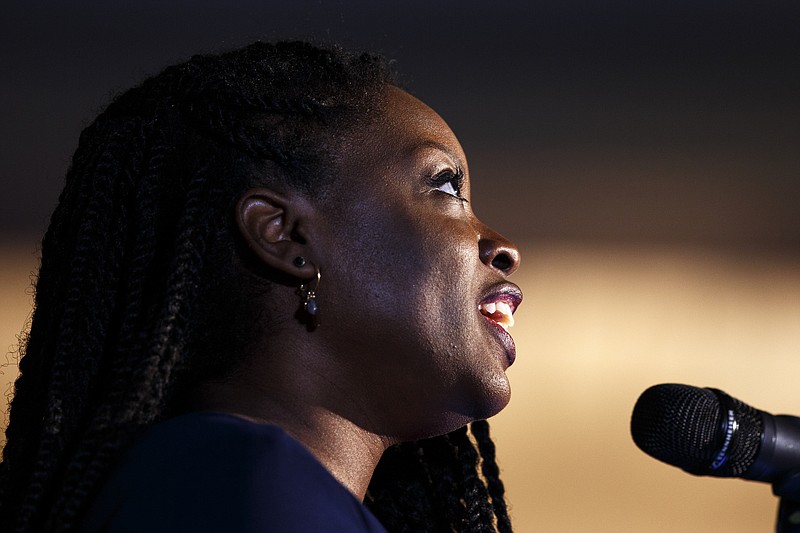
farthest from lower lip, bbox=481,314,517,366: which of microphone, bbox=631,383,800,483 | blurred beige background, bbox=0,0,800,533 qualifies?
blurred beige background, bbox=0,0,800,533

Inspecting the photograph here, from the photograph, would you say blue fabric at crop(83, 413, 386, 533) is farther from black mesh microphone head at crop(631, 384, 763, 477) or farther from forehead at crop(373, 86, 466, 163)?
forehead at crop(373, 86, 466, 163)

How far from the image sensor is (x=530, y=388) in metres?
2.12

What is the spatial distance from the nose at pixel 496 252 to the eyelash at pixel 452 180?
0.06m

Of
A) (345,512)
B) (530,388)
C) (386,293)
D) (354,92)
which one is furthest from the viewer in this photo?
(530,388)

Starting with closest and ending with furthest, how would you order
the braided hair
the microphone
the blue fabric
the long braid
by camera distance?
the blue fabric < the microphone < the braided hair < the long braid

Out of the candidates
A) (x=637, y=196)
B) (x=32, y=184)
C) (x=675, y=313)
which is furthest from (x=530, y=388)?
(x=32, y=184)

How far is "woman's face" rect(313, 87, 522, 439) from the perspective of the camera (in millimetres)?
1106

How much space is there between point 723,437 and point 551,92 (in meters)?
1.43

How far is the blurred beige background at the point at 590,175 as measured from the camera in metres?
2.11

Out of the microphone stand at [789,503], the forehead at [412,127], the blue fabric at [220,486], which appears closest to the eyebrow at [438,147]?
the forehead at [412,127]

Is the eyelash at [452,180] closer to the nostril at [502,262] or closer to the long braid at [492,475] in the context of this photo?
the nostril at [502,262]

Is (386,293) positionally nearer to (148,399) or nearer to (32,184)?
(148,399)

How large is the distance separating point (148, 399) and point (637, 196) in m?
1.44

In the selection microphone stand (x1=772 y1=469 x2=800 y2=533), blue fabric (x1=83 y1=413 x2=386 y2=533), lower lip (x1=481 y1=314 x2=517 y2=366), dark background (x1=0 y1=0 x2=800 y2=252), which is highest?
dark background (x1=0 y1=0 x2=800 y2=252)
